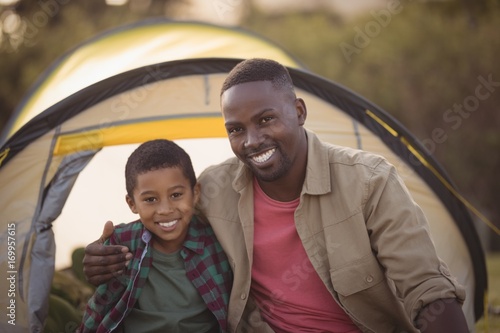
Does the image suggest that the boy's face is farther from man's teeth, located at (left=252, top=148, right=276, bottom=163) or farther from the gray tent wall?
the gray tent wall

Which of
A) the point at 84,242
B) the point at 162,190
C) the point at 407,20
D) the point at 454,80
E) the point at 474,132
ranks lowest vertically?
the point at 162,190

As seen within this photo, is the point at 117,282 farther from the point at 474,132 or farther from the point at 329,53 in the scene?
the point at 329,53

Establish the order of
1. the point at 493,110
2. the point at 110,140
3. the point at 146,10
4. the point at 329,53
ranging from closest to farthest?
the point at 110,140, the point at 493,110, the point at 329,53, the point at 146,10

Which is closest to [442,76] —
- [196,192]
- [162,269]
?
[196,192]

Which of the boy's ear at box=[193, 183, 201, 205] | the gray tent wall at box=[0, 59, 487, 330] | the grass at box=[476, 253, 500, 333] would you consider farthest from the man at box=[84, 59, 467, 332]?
the grass at box=[476, 253, 500, 333]

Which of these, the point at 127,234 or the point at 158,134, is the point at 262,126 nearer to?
the point at 127,234

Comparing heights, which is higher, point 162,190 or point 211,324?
point 162,190

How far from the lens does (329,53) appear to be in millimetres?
9117

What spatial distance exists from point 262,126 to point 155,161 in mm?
497

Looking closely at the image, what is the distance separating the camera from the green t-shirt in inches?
99.9

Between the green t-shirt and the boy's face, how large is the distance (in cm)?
13

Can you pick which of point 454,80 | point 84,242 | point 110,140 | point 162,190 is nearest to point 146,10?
point 454,80

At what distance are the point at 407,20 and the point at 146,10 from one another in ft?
18.2

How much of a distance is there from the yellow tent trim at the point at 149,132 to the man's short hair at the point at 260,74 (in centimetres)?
94
